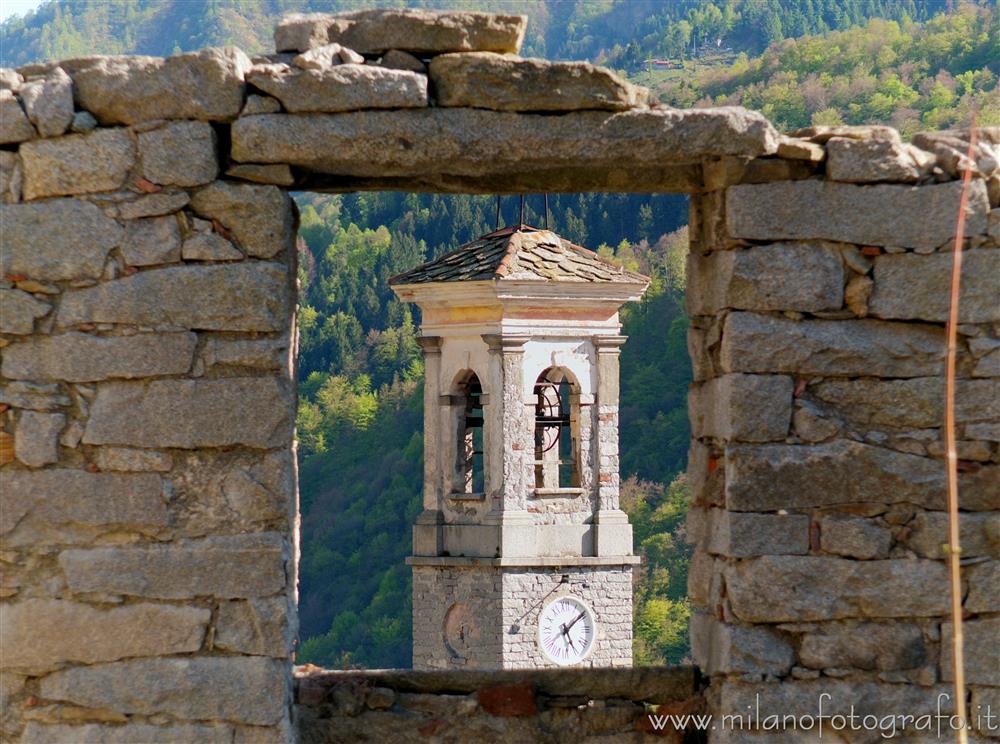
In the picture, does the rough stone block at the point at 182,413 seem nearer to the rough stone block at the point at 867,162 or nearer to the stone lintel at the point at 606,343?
the rough stone block at the point at 867,162

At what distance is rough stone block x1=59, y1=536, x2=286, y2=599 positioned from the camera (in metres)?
5.12

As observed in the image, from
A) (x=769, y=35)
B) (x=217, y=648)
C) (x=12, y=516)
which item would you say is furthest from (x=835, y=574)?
(x=769, y=35)

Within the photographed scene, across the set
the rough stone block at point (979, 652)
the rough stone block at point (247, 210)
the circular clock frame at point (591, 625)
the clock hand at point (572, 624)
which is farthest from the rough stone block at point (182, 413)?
the clock hand at point (572, 624)

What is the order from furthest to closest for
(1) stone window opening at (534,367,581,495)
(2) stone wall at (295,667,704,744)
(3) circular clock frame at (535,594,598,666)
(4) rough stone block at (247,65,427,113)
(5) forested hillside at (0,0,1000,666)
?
(5) forested hillside at (0,0,1000,666)
(3) circular clock frame at (535,594,598,666)
(1) stone window opening at (534,367,581,495)
(2) stone wall at (295,667,704,744)
(4) rough stone block at (247,65,427,113)

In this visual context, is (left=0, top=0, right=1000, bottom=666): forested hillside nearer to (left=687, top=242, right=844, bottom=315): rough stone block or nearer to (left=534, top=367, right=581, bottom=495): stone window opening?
(left=534, top=367, right=581, bottom=495): stone window opening

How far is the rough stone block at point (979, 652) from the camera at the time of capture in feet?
17.5

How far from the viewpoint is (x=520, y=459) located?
1873cm

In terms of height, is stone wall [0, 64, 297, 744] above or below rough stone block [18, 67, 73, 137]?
below

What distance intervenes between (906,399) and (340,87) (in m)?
1.87

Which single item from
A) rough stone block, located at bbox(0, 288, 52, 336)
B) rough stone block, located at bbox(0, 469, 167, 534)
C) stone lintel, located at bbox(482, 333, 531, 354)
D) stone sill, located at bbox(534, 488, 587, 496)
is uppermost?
stone lintel, located at bbox(482, 333, 531, 354)

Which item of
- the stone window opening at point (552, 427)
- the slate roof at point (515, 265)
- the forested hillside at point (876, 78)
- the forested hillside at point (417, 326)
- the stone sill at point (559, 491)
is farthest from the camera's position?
the forested hillside at point (876, 78)

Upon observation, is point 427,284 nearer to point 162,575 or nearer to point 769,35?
point 162,575

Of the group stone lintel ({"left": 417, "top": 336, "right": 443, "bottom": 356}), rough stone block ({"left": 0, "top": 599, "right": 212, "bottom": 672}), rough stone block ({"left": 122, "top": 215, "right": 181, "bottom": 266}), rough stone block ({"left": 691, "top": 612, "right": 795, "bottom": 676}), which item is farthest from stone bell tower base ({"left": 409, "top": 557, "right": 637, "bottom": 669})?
rough stone block ({"left": 122, "top": 215, "right": 181, "bottom": 266})

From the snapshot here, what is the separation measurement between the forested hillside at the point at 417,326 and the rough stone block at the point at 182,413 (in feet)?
76.6
